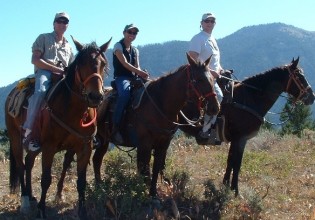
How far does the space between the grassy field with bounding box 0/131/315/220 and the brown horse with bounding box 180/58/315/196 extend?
784 mm

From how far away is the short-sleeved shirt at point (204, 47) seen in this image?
8430 millimetres

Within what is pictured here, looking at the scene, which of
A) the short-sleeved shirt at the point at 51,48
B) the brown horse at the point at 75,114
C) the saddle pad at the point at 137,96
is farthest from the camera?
the saddle pad at the point at 137,96

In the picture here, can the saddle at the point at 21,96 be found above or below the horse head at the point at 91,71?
below

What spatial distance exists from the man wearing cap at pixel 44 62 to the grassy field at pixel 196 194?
125 cm

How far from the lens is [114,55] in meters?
8.38

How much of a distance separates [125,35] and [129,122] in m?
1.56

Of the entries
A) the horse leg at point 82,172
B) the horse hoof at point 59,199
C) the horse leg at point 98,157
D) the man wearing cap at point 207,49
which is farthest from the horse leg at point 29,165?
the man wearing cap at point 207,49

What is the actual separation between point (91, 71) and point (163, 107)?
1.70 metres

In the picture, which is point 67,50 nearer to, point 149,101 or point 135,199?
point 149,101

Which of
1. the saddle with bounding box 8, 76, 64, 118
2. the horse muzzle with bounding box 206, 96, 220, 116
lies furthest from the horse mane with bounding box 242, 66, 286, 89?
the saddle with bounding box 8, 76, 64, 118

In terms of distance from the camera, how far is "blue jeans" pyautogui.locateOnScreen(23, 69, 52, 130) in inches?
266

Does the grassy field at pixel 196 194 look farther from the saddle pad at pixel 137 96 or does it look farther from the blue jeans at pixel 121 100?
the saddle pad at pixel 137 96

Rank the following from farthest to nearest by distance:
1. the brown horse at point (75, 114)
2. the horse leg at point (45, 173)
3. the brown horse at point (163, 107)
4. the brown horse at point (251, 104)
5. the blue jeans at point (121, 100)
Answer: the brown horse at point (251, 104) < the blue jeans at point (121, 100) < the brown horse at point (163, 107) < the horse leg at point (45, 173) < the brown horse at point (75, 114)

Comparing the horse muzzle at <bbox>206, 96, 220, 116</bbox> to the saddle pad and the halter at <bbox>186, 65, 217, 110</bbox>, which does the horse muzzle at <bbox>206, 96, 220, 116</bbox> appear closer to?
the halter at <bbox>186, 65, 217, 110</bbox>
